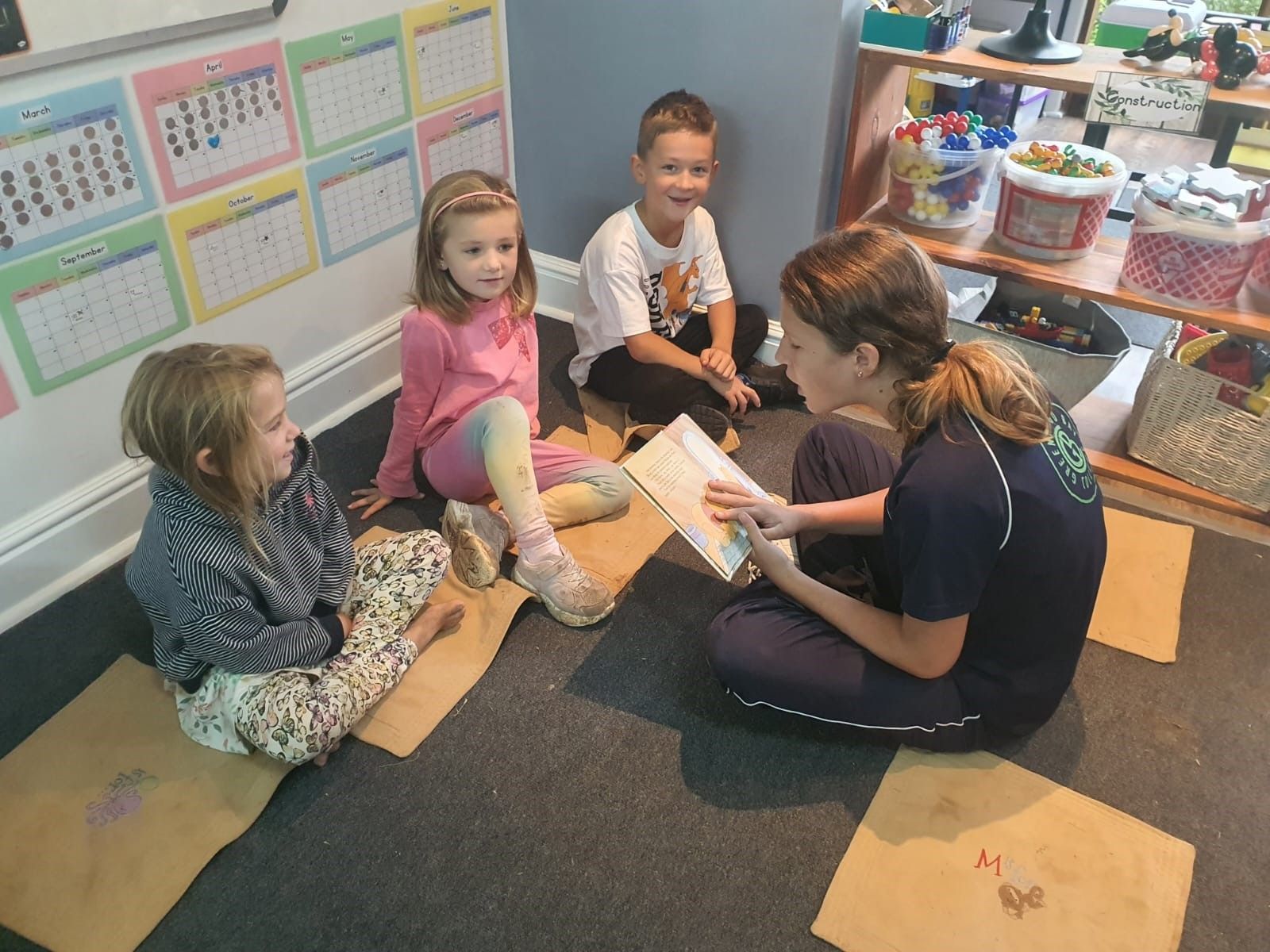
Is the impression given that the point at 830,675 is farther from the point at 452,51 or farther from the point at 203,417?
the point at 452,51

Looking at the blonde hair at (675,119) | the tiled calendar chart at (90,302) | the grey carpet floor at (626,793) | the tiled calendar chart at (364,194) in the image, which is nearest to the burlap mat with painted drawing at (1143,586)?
the grey carpet floor at (626,793)

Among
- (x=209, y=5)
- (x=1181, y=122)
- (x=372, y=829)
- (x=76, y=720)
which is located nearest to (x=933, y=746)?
(x=372, y=829)

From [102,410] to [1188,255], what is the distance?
199 cm

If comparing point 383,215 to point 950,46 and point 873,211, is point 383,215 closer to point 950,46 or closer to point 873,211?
point 873,211

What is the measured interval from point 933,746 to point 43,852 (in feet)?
4.13

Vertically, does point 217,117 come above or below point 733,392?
above

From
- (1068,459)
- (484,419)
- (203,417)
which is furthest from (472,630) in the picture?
(1068,459)

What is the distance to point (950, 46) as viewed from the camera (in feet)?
6.20

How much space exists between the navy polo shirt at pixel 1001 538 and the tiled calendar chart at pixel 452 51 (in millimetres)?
1465

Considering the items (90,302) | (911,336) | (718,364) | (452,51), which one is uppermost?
(452,51)

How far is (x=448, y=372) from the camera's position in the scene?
5.93 feet

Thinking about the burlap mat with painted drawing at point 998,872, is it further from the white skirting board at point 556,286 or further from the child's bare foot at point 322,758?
the white skirting board at point 556,286

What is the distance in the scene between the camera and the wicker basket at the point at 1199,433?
71.9 inches

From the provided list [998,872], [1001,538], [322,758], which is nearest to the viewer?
[1001,538]
